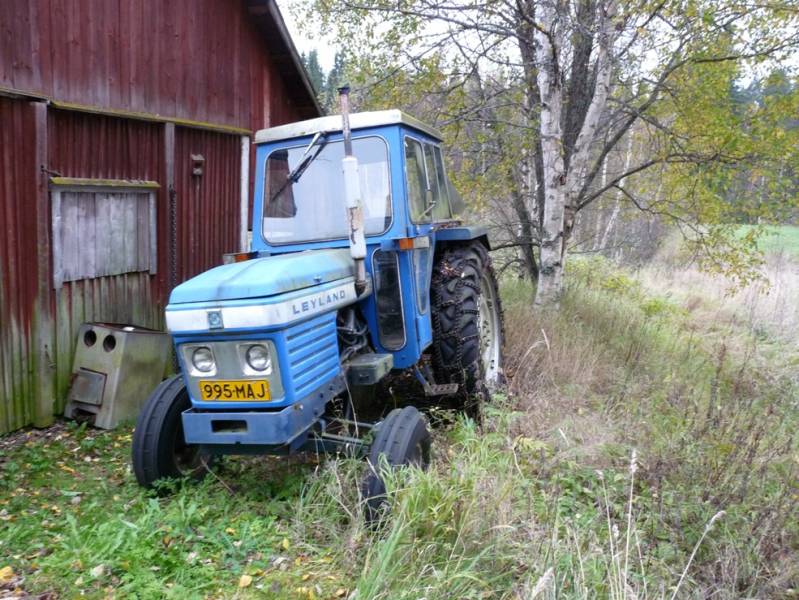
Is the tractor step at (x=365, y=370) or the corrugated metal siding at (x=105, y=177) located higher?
the corrugated metal siding at (x=105, y=177)

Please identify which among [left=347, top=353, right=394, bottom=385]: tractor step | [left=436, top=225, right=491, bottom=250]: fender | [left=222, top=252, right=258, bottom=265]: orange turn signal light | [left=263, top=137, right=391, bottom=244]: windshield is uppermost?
[left=263, top=137, right=391, bottom=244]: windshield

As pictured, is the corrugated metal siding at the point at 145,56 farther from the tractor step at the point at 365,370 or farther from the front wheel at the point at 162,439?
the tractor step at the point at 365,370

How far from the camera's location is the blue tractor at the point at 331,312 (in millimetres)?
3180


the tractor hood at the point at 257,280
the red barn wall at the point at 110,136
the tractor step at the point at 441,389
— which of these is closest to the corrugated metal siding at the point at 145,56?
the red barn wall at the point at 110,136

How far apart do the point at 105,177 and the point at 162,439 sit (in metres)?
3.00

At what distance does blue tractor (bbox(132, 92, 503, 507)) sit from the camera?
10.4 feet

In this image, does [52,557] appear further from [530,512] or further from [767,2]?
[767,2]

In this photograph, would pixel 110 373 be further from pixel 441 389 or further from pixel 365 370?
pixel 441 389

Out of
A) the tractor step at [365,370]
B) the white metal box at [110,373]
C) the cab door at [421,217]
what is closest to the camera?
the tractor step at [365,370]

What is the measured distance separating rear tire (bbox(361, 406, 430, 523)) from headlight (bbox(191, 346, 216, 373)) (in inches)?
35.5

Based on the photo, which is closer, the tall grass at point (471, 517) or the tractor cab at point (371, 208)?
the tall grass at point (471, 517)

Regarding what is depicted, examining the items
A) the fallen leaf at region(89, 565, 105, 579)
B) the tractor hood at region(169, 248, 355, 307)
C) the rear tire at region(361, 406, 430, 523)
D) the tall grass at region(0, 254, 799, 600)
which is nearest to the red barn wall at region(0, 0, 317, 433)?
the tall grass at region(0, 254, 799, 600)

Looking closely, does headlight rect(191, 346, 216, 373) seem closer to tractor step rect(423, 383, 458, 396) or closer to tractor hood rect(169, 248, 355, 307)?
tractor hood rect(169, 248, 355, 307)

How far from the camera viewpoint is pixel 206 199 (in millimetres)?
6941
